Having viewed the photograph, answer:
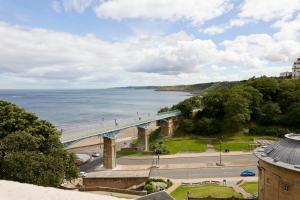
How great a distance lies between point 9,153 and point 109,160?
23441mm

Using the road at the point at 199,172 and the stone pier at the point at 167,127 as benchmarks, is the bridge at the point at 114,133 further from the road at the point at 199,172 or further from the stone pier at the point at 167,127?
the road at the point at 199,172

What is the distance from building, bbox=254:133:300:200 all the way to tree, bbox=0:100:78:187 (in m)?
17.8

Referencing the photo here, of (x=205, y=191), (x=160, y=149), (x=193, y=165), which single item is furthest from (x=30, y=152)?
(x=160, y=149)

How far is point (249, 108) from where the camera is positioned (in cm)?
6562

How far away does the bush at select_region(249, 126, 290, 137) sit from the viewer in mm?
60531

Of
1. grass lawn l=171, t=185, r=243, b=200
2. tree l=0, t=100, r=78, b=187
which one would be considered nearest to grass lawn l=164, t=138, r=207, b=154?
grass lawn l=171, t=185, r=243, b=200

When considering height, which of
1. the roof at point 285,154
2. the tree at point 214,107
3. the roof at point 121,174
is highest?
the tree at point 214,107

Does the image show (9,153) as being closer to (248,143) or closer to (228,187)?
(228,187)

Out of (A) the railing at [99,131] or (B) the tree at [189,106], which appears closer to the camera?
(A) the railing at [99,131]

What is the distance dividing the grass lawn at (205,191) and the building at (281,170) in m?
7.37

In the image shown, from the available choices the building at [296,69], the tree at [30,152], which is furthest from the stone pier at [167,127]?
the building at [296,69]

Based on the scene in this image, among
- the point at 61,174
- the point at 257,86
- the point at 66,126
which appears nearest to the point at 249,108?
the point at 257,86

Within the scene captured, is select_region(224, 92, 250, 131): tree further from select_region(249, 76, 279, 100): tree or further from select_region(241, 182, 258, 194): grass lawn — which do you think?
select_region(241, 182, 258, 194): grass lawn

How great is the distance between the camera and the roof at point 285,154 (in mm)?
22250
